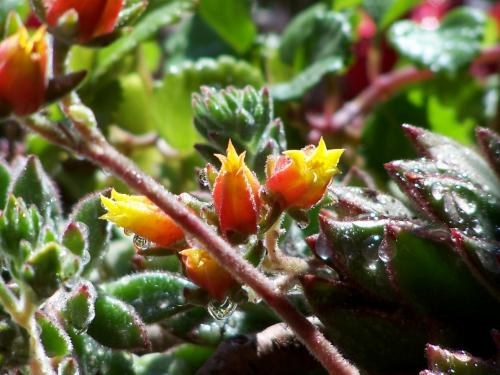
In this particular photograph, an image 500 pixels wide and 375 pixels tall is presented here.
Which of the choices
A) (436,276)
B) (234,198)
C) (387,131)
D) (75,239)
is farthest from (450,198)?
(387,131)

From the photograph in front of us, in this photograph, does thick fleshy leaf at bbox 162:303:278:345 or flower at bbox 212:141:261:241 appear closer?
flower at bbox 212:141:261:241

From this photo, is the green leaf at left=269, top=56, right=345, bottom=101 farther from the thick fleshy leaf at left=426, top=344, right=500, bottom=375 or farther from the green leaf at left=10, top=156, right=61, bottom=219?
the thick fleshy leaf at left=426, top=344, right=500, bottom=375

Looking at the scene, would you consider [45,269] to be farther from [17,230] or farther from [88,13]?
[88,13]

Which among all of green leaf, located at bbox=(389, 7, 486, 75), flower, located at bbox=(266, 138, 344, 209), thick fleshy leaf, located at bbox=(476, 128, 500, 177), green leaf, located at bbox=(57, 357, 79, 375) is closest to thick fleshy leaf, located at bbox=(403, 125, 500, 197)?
thick fleshy leaf, located at bbox=(476, 128, 500, 177)

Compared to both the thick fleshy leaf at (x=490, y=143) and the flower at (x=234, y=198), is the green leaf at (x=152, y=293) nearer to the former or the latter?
the flower at (x=234, y=198)

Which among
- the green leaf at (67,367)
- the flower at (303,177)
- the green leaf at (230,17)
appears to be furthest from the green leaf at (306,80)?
the green leaf at (67,367)

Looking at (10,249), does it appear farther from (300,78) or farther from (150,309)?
(300,78)
